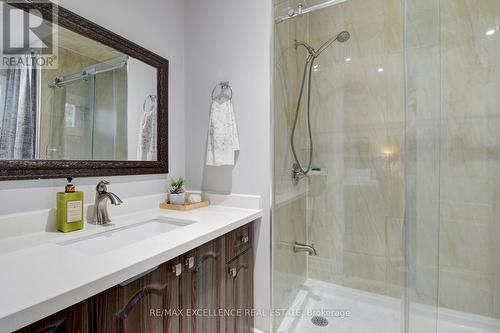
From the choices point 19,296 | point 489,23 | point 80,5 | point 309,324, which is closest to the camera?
point 19,296

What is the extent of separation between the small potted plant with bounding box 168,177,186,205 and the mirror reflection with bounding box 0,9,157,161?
0.70 feet

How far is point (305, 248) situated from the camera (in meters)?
1.92

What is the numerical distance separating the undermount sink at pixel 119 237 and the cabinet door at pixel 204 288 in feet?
0.76

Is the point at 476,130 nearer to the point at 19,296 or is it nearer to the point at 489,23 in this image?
the point at 489,23

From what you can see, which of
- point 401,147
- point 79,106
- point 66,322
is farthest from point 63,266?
point 401,147

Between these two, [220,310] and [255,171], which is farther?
[255,171]

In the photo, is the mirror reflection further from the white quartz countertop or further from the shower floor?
the shower floor

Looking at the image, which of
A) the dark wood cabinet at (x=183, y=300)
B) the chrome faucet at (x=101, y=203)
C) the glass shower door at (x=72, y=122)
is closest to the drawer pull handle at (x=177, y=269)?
the dark wood cabinet at (x=183, y=300)

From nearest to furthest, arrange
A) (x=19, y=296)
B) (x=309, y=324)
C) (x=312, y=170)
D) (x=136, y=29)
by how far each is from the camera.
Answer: (x=19, y=296) < (x=136, y=29) < (x=309, y=324) < (x=312, y=170)

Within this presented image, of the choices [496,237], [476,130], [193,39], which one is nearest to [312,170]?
[476,130]

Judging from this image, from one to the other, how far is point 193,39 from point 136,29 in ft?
1.37

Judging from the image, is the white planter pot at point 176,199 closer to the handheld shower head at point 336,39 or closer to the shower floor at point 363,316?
the shower floor at point 363,316

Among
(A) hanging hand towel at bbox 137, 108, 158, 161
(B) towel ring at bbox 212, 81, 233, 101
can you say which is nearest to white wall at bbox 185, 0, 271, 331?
(B) towel ring at bbox 212, 81, 233, 101

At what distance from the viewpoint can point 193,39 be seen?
169 cm
